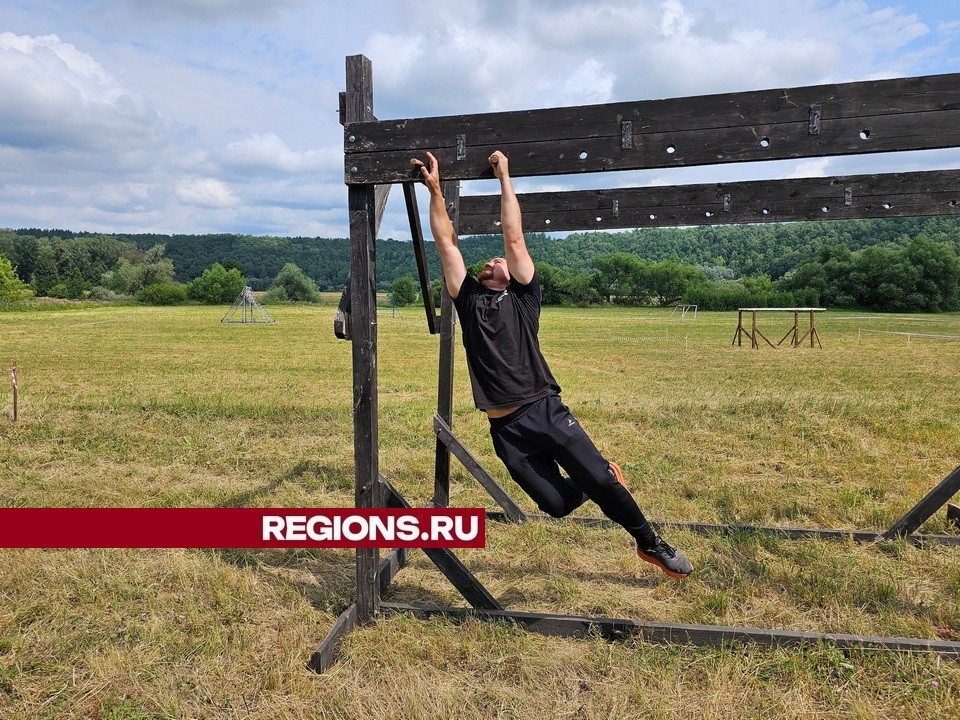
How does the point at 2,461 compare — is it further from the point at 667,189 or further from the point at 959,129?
the point at 959,129

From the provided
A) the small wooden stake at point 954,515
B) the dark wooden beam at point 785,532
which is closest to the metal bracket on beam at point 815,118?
the dark wooden beam at point 785,532

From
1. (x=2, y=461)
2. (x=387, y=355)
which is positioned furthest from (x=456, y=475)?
(x=387, y=355)

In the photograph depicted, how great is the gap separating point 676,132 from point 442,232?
1.27 metres

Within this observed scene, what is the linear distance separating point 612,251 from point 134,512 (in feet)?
129

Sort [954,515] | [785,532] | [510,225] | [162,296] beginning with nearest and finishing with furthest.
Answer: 1. [510,225]
2. [785,532]
3. [954,515]
4. [162,296]

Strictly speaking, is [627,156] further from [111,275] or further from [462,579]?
[111,275]

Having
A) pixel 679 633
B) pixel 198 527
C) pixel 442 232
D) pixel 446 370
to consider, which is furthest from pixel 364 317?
pixel 198 527

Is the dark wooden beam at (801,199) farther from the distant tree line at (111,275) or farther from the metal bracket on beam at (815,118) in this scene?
the distant tree line at (111,275)

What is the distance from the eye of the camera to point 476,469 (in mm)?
5828

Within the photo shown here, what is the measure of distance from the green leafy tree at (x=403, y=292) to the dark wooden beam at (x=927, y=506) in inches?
1757

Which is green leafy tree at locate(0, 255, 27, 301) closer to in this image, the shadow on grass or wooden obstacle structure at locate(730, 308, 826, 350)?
wooden obstacle structure at locate(730, 308, 826, 350)

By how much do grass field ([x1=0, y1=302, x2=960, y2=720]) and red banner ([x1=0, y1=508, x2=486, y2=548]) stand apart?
0.72 feet

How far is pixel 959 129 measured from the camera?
292 centimetres

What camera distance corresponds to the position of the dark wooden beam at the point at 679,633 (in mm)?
3406
